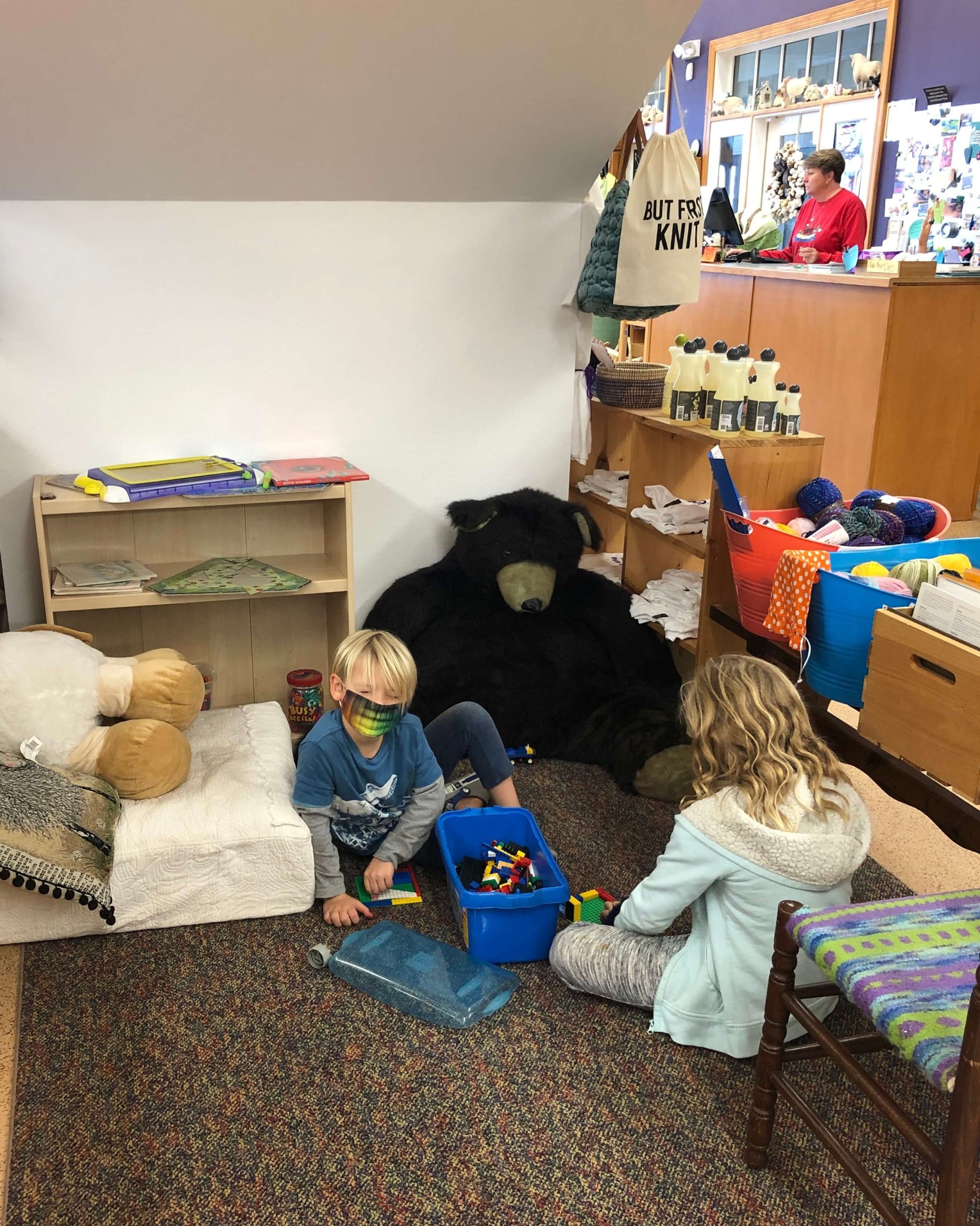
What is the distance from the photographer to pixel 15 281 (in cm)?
258

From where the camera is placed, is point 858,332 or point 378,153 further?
point 858,332

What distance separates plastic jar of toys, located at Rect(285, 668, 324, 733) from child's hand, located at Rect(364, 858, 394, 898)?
0.81 metres

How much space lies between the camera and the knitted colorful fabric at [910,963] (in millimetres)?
1163

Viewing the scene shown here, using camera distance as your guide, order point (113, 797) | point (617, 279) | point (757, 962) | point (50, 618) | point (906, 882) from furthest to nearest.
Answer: point (617, 279) → point (50, 618) → point (906, 882) → point (113, 797) → point (757, 962)

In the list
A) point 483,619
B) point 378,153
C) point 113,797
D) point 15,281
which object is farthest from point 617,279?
A: point 113,797

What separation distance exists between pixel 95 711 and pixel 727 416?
1.67 metres

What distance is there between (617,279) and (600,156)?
0.34 metres

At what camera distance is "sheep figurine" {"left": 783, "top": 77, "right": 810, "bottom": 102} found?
7.14 meters

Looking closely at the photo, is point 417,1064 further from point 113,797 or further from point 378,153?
point 378,153

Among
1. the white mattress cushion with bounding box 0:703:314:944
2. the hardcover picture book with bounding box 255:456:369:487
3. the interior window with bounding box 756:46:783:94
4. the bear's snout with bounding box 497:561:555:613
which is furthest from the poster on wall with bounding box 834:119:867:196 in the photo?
the white mattress cushion with bounding box 0:703:314:944

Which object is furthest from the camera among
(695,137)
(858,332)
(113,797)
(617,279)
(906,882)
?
(695,137)

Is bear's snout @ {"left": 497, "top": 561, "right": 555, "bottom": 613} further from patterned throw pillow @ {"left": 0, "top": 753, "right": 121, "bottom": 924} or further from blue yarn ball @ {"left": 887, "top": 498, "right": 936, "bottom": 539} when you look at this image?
patterned throw pillow @ {"left": 0, "top": 753, "right": 121, "bottom": 924}

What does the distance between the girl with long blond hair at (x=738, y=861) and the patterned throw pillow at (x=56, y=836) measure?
91 cm

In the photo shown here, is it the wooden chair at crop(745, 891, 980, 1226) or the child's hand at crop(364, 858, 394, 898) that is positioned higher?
the wooden chair at crop(745, 891, 980, 1226)
